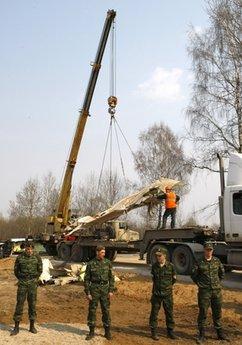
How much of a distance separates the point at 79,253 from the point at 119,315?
11.1m

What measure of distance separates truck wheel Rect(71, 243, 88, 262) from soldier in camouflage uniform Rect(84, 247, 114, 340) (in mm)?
12611

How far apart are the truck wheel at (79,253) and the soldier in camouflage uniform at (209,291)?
1294 centimetres

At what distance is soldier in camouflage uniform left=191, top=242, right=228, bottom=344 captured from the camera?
7.63 metres

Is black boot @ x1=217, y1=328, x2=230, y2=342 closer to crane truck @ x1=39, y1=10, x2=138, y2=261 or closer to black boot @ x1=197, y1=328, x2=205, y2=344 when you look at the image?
black boot @ x1=197, y1=328, x2=205, y2=344

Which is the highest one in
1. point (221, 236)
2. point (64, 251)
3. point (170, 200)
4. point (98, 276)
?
point (170, 200)

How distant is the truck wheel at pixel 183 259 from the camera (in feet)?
49.3

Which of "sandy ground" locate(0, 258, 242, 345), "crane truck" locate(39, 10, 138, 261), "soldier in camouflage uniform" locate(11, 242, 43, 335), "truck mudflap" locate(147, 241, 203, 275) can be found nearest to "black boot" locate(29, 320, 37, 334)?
"soldier in camouflage uniform" locate(11, 242, 43, 335)

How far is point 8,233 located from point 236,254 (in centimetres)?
4308

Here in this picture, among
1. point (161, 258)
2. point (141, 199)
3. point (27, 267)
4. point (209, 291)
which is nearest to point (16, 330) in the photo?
point (27, 267)

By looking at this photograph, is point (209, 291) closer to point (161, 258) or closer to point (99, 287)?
point (161, 258)

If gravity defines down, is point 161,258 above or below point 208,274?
above

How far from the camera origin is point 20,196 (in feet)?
179

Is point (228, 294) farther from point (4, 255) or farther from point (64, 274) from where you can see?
point (4, 255)

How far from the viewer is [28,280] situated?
8320mm
